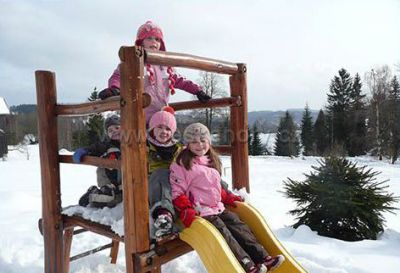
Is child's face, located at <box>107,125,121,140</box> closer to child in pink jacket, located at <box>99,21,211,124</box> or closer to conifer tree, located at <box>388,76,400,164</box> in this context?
child in pink jacket, located at <box>99,21,211,124</box>

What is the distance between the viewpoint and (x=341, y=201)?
4938mm

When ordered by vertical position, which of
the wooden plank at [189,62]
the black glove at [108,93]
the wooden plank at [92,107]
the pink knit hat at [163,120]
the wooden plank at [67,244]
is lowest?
the wooden plank at [67,244]

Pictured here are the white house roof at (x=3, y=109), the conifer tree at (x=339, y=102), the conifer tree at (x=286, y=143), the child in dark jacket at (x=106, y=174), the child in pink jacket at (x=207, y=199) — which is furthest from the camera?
the conifer tree at (x=286, y=143)

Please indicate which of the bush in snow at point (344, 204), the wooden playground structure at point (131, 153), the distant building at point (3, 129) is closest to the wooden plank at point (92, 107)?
the wooden playground structure at point (131, 153)

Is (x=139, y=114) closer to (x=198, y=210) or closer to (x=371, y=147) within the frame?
(x=198, y=210)

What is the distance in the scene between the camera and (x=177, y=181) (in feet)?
7.95

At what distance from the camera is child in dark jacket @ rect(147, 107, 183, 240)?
7.39ft

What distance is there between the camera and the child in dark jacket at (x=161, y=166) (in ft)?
7.39

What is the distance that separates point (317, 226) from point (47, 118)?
3.96 m

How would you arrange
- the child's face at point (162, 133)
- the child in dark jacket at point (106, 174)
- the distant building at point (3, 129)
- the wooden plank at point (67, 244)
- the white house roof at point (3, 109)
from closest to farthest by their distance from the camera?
the child's face at point (162, 133) → the child in dark jacket at point (106, 174) → the wooden plank at point (67, 244) → the distant building at point (3, 129) → the white house roof at point (3, 109)

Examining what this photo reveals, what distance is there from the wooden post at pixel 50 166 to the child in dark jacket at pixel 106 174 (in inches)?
9.7

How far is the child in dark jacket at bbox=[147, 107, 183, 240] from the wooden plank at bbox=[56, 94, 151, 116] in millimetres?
387

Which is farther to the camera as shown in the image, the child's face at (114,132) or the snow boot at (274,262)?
the child's face at (114,132)

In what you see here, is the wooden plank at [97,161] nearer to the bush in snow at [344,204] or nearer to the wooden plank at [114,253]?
the wooden plank at [114,253]
